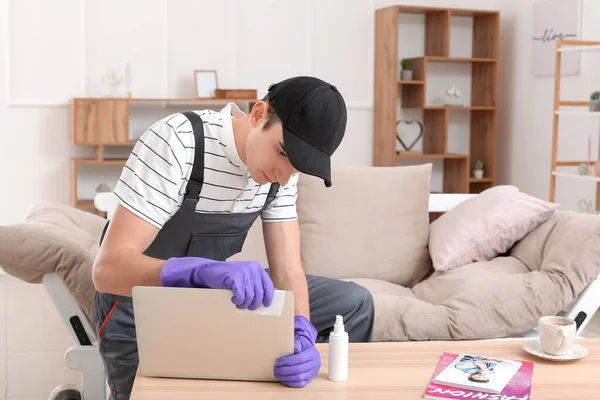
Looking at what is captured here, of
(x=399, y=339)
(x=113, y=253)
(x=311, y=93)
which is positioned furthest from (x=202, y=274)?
(x=399, y=339)

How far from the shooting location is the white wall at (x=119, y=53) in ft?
17.6

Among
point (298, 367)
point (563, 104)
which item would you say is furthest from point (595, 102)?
point (298, 367)

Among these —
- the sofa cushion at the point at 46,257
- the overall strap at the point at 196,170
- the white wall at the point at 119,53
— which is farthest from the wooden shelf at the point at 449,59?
the overall strap at the point at 196,170

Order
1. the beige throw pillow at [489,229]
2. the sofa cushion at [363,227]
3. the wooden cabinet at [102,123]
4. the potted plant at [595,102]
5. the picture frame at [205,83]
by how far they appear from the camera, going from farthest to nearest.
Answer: the picture frame at [205,83]
the wooden cabinet at [102,123]
the potted plant at [595,102]
the sofa cushion at [363,227]
the beige throw pillow at [489,229]

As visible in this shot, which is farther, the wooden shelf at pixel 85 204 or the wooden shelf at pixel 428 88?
the wooden shelf at pixel 428 88

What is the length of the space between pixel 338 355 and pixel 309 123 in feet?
1.52

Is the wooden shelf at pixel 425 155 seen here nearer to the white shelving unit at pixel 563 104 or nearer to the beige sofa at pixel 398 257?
the white shelving unit at pixel 563 104

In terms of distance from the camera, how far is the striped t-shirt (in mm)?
1783

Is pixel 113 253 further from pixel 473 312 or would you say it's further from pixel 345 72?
pixel 345 72

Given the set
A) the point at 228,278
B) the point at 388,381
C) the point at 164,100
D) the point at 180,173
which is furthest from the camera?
the point at 164,100

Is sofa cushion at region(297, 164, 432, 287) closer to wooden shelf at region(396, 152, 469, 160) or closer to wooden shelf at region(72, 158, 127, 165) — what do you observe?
wooden shelf at region(72, 158, 127, 165)

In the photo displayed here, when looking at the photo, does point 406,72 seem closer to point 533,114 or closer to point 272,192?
point 533,114

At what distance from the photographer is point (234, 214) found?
201 centimetres

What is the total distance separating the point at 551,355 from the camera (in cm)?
175
